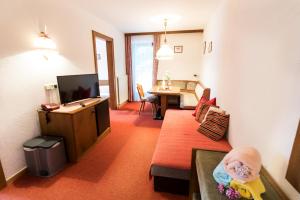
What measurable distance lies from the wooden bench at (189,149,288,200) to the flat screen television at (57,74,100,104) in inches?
79.7

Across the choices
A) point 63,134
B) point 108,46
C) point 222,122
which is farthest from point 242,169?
point 108,46

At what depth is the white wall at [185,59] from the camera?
199 inches

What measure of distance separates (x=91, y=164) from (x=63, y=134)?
1.92ft

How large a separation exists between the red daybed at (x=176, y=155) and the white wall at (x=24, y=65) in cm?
172

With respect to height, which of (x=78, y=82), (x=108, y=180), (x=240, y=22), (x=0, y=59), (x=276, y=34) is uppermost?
(x=240, y=22)

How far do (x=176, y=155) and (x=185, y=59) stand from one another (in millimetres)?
4190

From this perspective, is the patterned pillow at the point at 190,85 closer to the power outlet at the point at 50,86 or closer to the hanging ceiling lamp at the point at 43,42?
the power outlet at the point at 50,86

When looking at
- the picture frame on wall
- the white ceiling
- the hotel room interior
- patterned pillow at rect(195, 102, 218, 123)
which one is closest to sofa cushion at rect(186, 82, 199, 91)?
the picture frame on wall

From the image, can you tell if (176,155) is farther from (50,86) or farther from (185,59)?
(185,59)

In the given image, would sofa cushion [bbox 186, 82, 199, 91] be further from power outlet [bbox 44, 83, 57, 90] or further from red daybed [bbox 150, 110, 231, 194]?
power outlet [bbox 44, 83, 57, 90]

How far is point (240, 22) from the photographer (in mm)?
1788

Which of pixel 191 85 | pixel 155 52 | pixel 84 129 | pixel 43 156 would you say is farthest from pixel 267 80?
pixel 155 52

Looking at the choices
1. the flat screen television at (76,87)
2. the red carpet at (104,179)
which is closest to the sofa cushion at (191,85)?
the red carpet at (104,179)

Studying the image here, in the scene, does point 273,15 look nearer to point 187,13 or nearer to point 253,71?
point 253,71
